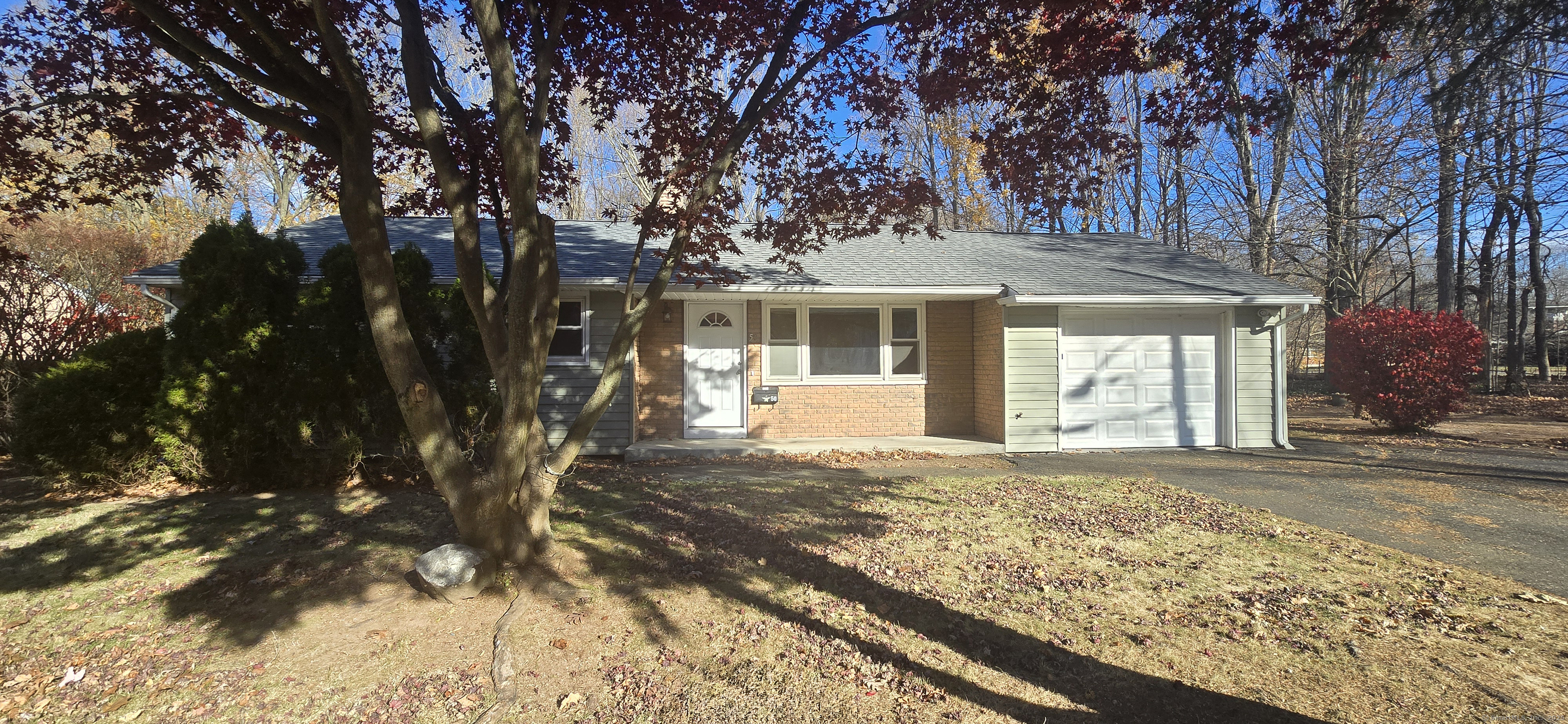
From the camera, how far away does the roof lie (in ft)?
31.3

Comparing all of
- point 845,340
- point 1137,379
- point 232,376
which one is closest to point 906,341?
point 845,340

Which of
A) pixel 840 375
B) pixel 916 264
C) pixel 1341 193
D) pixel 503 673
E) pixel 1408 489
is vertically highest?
pixel 1341 193

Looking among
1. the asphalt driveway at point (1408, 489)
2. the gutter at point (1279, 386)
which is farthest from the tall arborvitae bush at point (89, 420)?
the gutter at point (1279, 386)

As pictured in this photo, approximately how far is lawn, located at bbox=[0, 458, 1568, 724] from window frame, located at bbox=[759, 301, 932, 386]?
4.52 m

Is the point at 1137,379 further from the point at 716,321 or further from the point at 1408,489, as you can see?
the point at 716,321

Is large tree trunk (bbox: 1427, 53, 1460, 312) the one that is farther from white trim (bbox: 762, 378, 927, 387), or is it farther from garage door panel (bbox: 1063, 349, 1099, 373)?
white trim (bbox: 762, 378, 927, 387)

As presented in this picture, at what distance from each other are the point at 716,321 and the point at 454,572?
651 centimetres

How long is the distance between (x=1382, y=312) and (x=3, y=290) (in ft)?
64.6

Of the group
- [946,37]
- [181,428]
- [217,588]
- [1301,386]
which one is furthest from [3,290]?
[1301,386]

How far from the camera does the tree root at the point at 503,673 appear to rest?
3027mm

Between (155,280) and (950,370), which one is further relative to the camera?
(950,370)

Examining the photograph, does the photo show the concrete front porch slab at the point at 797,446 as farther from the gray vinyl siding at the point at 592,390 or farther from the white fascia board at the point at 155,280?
the white fascia board at the point at 155,280

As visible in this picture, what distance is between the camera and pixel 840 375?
10.5 m

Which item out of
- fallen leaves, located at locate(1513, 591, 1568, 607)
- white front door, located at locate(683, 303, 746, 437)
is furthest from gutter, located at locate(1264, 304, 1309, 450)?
white front door, located at locate(683, 303, 746, 437)
